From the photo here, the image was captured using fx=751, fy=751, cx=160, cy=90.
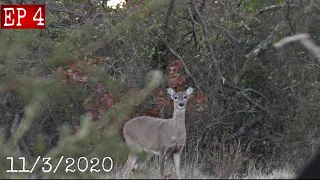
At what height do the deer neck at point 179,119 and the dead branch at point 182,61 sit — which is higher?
the dead branch at point 182,61

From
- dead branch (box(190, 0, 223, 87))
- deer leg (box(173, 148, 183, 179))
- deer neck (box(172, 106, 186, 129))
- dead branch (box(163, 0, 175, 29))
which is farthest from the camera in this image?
dead branch (box(163, 0, 175, 29))

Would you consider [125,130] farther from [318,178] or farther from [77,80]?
[318,178]

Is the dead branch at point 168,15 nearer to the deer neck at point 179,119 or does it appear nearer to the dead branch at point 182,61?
the dead branch at point 182,61

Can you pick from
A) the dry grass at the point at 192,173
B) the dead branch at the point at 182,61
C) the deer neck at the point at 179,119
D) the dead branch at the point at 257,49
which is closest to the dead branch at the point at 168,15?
the dead branch at the point at 182,61

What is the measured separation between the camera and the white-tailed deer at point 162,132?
12.0 meters

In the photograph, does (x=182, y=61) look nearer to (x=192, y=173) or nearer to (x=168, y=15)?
(x=168, y=15)

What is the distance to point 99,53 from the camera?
14.6m

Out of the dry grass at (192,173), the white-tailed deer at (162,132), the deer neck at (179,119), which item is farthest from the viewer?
the deer neck at (179,119)

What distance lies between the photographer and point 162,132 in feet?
40.2

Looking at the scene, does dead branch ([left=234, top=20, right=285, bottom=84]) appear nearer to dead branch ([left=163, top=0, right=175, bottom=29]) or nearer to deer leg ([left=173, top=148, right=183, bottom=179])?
dead branch ([left=163, top=0, right=175, bottom=29])

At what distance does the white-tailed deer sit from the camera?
12.0m

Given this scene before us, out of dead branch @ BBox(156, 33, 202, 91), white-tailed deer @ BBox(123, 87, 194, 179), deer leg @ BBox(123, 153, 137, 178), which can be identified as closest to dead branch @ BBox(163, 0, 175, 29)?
dead branch @ BBox(156, 33, 202, 91)

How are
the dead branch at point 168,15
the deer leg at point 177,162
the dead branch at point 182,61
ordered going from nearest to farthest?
the deer leg at point 177,162
the dead branch at point 168,15
the dead branch at point 182,61

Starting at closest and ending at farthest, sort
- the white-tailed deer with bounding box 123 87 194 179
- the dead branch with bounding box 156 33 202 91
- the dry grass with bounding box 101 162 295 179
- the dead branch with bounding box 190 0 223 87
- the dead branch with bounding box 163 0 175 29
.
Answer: the dry grass with bounding box 101 162 295 179
the white-tailed deer with bounding box 123 87 194 179
the dead branch with bounding box 190 0 223 87
the dead branch with bounding box 163 0 175 29
the dead branch with bounding box 156 33 202 91
